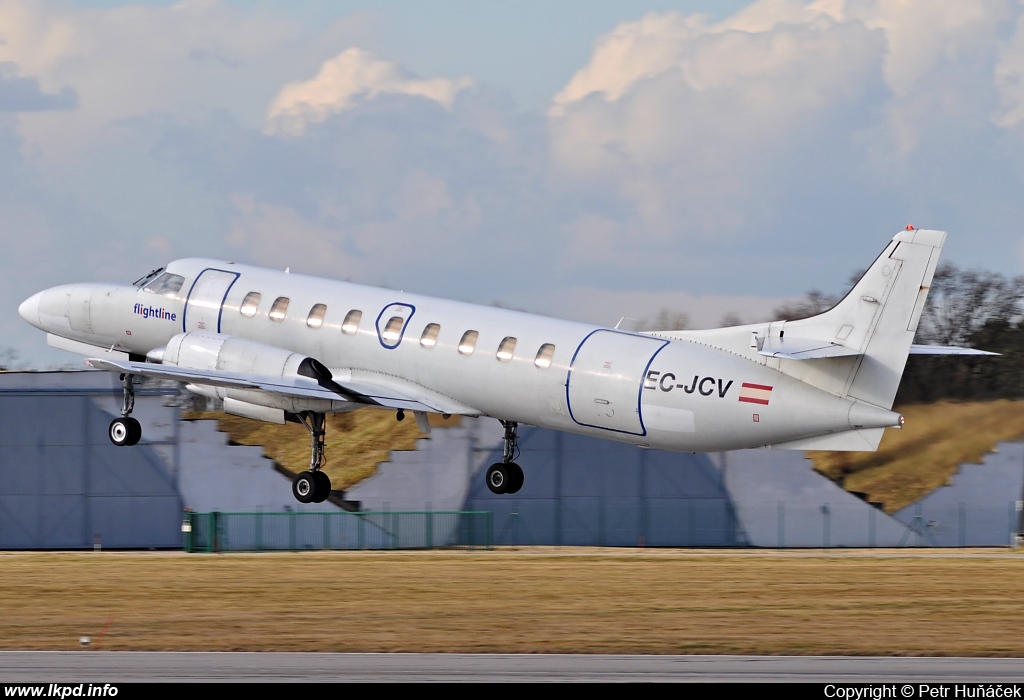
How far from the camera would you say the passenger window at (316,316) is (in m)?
33.1

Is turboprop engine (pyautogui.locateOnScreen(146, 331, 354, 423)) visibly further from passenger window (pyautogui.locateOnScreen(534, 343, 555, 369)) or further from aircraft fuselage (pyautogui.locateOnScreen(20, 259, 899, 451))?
passenger window (pyautogui.locateOnScreen(534, 343, 555, 369))

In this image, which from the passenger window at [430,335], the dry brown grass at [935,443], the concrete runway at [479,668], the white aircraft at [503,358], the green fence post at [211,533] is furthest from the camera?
the green fence post at [211,533]

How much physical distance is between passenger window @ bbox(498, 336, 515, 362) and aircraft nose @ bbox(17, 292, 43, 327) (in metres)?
14.1

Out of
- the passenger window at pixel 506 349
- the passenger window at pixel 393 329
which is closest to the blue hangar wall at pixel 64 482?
the passenger window at pixel 393 329

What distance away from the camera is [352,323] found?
32.8 meters

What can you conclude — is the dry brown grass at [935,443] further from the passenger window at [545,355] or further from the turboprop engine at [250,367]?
the turboprop engine at [250,367]

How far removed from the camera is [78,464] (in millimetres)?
65500

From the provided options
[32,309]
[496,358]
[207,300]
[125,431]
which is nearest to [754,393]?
[496,358]

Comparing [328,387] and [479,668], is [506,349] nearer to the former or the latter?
[328,387]

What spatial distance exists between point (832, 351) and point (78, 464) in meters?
46.2

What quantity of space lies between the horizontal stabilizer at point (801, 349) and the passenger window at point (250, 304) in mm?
12368

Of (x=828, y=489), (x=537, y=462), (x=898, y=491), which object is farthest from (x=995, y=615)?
(x=537, y=462)
